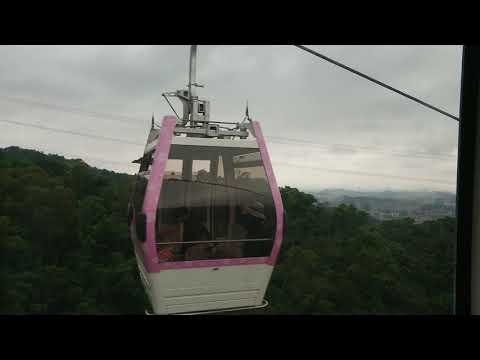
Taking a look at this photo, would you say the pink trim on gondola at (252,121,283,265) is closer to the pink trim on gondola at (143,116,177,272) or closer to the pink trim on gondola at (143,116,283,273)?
the pink trim on gondola at (143,116,283,273)

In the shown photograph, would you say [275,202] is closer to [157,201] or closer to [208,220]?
[208,220]

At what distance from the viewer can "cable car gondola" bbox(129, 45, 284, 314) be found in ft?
6.19

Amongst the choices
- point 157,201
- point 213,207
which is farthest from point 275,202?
point 157,201

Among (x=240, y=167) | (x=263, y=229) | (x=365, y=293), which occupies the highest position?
(x=240, y=167)

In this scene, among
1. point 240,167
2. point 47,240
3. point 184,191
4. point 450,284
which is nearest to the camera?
point 450,284

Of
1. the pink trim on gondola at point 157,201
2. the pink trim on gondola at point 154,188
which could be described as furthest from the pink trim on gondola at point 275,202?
the pink trim on gondola at point 154,188

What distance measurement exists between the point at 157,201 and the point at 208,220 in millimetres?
301

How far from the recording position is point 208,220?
6.35 feet

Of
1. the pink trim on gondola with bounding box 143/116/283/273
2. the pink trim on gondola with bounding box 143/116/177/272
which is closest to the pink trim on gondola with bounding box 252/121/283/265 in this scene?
the pink trim on gondola with bounding box 143/116/283/273
